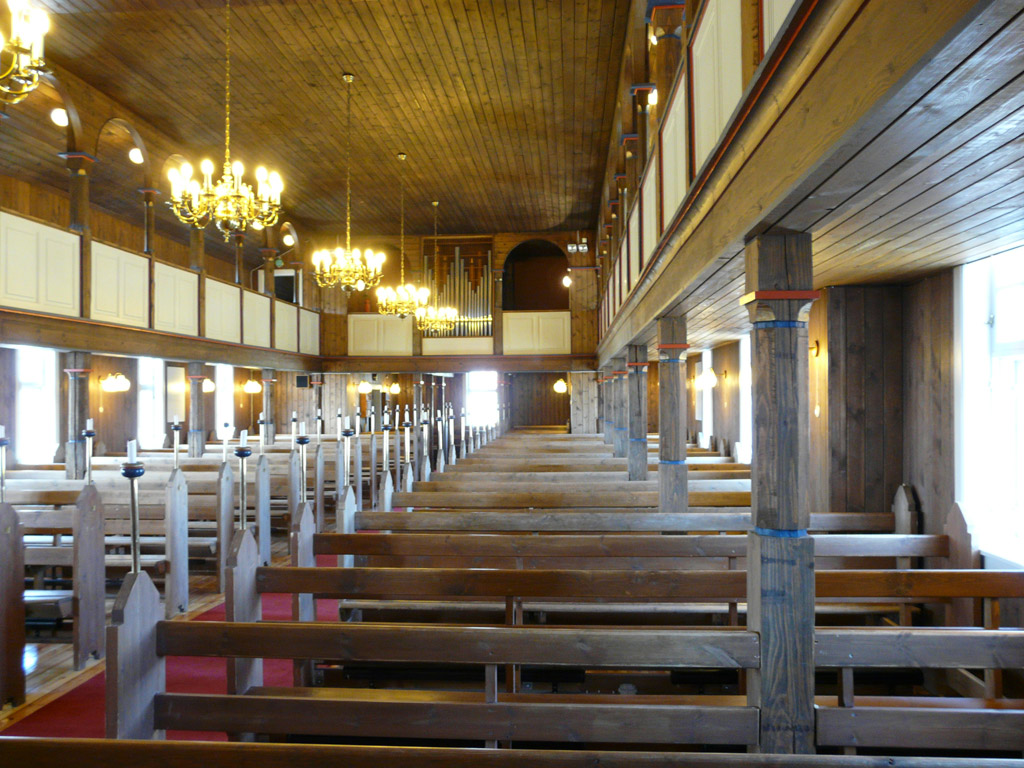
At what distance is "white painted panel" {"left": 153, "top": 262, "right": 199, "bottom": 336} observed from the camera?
35.6 ft

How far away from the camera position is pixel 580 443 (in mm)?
13414

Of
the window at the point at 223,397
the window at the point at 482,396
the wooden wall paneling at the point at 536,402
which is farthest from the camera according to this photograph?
the wooden wall paneling at the point at 536,402

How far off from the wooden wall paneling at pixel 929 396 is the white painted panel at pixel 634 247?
2.32 m

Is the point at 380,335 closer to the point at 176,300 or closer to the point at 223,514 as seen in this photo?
the point at 176,300

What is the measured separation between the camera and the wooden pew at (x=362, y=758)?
2.04 m

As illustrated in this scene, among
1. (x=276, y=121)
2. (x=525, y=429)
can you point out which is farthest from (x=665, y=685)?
(x=525, y=429)

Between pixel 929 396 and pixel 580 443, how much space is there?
8.17m

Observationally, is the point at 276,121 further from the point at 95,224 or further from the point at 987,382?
the point at 987,382

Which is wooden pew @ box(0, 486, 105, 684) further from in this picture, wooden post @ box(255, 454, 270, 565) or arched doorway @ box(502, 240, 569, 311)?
arched doorway @ box(502, 240, 569, 311)

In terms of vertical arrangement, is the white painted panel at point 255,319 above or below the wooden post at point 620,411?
above

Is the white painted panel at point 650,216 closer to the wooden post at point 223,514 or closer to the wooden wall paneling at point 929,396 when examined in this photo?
the wooden wall paneling at point 929,396

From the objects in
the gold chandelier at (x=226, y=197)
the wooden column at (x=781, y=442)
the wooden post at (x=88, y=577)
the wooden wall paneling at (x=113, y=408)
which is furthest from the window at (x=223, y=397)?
the wooden column at (x=781, y=442)

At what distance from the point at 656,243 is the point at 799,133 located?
9.52 ft

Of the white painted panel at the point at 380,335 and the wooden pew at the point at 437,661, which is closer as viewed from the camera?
the wooden pew at the point at 437,661
